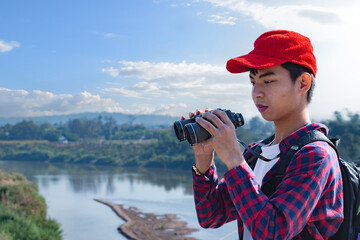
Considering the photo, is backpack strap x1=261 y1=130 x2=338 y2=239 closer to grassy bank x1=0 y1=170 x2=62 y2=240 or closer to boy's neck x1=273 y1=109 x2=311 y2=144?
boy's neck x1=273 y1=109 x2=311 y2=144

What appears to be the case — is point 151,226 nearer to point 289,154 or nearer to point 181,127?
point 181,127

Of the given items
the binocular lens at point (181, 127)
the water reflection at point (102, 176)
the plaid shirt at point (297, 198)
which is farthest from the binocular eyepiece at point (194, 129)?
the water reflection at point (102, 176)

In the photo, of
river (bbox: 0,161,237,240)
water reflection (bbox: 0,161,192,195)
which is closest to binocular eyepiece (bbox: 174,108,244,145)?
river (bbox: 0,161,237,240)

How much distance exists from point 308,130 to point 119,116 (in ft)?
464

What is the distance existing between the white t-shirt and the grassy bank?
7290 mm

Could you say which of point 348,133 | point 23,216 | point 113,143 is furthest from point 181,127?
point 113,143

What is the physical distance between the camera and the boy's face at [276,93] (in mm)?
769

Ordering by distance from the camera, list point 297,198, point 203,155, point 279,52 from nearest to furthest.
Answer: point 297,198 < point 279,52 < point 203,155

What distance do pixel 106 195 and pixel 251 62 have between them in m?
24.1

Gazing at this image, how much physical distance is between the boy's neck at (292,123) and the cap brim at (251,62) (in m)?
0.13

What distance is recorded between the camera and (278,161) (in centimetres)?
76

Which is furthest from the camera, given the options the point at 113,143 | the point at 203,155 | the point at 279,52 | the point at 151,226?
the point at 113,143

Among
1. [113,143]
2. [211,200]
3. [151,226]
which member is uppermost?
[211,200]

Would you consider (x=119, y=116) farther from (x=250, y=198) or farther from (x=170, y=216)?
(x=250, y=198)
